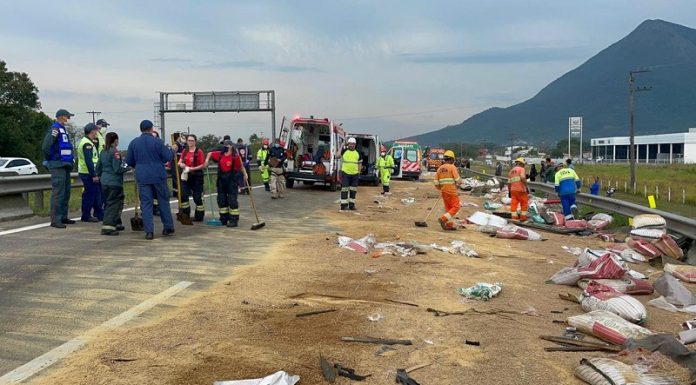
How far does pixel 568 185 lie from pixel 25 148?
43820 millimetres

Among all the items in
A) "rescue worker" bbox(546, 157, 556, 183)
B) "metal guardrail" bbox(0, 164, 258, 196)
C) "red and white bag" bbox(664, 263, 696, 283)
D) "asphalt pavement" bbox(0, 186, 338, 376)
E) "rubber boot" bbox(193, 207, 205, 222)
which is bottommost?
"red and white bag" bbox(664, 263, 696, 283)

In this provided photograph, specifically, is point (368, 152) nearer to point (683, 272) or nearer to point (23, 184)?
point (23, 184)

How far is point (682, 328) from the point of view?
208 inches

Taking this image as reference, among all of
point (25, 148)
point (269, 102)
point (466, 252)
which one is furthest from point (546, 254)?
point (25, 148)

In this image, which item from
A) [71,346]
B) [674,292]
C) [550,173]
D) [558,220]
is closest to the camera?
[71,346]

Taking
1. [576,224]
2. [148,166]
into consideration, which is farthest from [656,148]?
[148,166]

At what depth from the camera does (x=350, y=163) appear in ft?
47.4

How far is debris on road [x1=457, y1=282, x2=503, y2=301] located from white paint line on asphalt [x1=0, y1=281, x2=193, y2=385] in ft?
9.70

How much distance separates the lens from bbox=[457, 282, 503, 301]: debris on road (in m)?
5.91

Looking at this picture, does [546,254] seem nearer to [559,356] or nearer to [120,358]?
[559,356]

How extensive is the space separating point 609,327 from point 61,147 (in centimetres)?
860

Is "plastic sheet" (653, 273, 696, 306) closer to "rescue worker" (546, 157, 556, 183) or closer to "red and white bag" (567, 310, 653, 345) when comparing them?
"red and white bag" (567, 310, 653, 345)

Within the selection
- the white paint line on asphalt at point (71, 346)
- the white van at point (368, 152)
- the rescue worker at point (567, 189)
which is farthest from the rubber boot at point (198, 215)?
the white van at point (368, 152)

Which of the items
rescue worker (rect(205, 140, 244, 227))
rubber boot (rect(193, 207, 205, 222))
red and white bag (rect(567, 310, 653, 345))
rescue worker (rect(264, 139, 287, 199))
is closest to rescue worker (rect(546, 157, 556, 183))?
rescue worker (rect(264, 139, 287, 199))
